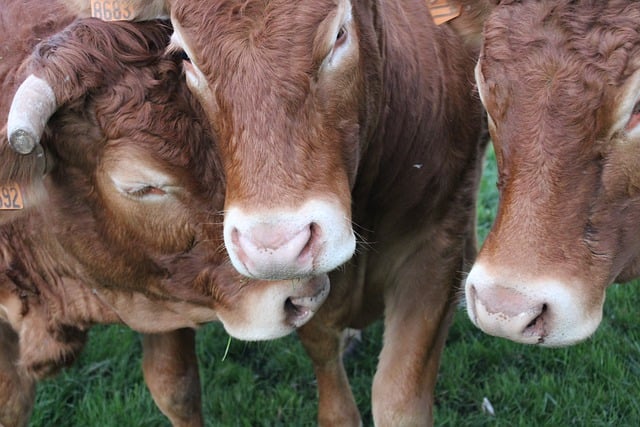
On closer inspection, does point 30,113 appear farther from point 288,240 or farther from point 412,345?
point 412,345

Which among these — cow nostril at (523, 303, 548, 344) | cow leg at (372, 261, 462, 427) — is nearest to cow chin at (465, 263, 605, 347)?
cow nostril at (523, 303, 548, 344)

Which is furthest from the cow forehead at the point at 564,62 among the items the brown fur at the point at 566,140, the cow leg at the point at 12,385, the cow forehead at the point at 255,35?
the cow leg at the point at 12,385

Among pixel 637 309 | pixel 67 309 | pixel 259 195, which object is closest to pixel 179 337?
pixel 67 309

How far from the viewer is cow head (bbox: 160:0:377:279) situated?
3104mm

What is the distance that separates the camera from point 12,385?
4738 millimetres

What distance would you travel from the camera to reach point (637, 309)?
5.69 m

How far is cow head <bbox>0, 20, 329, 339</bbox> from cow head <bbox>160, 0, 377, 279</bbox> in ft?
1.15

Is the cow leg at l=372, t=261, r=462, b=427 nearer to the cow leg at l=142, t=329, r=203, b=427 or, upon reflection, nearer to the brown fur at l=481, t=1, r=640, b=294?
the cow leg at l=142, t=329, r=203, b=427

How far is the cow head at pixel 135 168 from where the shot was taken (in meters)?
3.59

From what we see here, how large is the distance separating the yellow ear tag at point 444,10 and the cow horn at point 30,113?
1.53 m

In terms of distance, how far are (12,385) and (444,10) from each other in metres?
2.72

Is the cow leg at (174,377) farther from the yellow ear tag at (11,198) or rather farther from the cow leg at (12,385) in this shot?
the yellow ear tag at (11,198)

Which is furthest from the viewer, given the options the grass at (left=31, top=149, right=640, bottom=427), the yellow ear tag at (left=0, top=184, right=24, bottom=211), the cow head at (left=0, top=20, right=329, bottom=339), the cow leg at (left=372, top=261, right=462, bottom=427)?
the grass at (left=31, top=149, right=640, bottom=427)

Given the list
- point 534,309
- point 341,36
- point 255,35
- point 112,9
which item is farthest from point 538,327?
point 112,9
